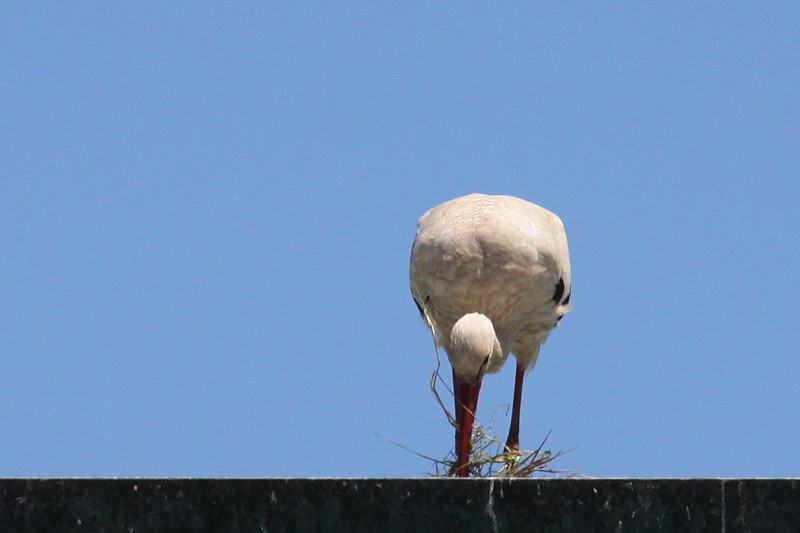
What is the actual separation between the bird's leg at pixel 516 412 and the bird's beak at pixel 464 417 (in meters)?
1.86

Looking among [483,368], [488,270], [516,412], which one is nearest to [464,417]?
[483,368]

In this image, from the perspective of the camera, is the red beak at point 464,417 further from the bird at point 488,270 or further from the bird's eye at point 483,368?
the bird at point 488,270

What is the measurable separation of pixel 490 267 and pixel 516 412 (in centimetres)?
151

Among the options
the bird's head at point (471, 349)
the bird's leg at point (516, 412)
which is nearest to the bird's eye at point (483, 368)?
the bird's head at point (471, 349)

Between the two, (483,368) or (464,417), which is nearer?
(464,417)

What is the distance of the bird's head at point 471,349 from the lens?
7.74 m
